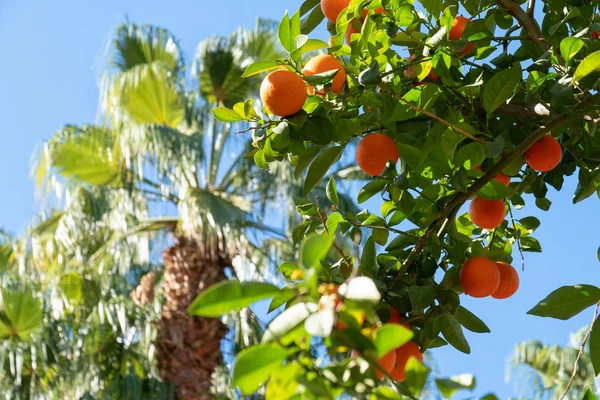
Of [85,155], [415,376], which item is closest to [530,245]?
[415,376]

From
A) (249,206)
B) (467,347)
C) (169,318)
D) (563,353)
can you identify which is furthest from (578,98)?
(563,353)

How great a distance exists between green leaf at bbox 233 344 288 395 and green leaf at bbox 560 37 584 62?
0.59 m

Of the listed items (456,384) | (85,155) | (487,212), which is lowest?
(456,384)

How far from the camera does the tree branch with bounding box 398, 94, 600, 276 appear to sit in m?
0.93

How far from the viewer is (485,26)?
1.13 metres

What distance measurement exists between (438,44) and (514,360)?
22.7 feet

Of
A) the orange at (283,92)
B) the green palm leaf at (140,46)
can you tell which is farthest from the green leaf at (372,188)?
the green palm leaf at (140,46)

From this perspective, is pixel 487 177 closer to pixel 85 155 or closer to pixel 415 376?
pixel 415 376

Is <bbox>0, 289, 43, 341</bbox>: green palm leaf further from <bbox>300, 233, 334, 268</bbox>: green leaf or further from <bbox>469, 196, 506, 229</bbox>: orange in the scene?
<bbox>300, 233, 334, 268</bbox>: green leaf

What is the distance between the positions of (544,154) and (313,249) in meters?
0.52

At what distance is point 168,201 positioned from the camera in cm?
638

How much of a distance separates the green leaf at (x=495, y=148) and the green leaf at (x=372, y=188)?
0.19 m

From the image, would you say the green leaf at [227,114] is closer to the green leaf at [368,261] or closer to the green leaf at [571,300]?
the green leaf at [368,261]

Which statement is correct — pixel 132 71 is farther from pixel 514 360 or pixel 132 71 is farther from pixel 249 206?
pixel 514 360
